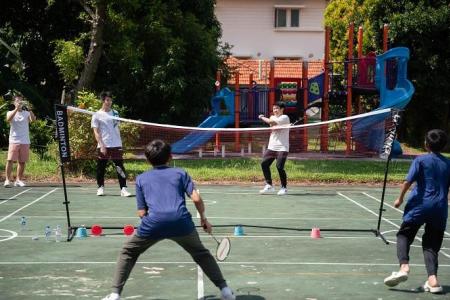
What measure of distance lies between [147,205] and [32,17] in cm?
2236

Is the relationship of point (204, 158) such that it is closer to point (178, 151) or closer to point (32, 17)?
point (178, 151)

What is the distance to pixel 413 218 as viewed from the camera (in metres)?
8.15

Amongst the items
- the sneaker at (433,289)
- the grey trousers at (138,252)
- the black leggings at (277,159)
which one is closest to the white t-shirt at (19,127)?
the black leggings at (277,159)

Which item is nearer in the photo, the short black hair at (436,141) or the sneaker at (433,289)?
the sneaker at (433,289)

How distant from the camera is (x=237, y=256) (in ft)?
33.0

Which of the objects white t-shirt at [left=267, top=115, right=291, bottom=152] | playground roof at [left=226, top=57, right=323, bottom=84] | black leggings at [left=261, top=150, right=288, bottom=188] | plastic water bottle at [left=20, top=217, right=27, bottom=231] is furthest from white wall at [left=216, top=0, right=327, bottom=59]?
plastic water bottle at [left=20, top=217, right=27, bottom=231]

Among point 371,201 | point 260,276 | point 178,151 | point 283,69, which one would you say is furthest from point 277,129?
point 283,69

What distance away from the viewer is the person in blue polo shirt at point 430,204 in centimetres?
809

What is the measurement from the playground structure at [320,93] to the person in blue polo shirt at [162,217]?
48.1 feet

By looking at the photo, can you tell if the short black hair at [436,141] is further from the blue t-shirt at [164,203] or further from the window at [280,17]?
the window at [280,17]

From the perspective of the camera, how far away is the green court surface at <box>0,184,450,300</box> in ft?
26.9

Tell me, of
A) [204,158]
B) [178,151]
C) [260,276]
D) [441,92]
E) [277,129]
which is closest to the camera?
[260,276]

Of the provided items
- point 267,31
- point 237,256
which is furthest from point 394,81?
point 267,31

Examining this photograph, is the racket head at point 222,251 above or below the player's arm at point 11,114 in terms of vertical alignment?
below
